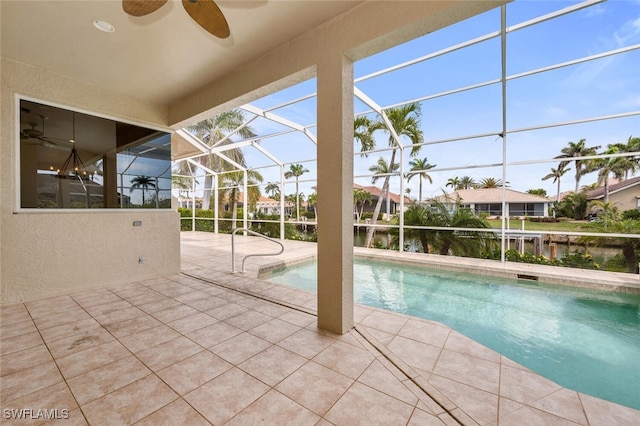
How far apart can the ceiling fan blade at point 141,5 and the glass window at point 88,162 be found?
268 cm

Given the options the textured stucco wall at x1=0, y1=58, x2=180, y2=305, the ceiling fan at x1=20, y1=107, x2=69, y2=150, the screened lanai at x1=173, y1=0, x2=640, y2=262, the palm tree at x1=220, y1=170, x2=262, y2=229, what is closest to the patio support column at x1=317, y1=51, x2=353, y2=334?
the screened lanai at x1=173, y1=0, x2=640, y2=262

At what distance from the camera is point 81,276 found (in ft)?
11.8

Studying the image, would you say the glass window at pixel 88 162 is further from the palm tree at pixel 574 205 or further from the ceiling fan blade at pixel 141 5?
the palm tree at pixel 574 205

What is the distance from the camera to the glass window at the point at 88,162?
130 inches

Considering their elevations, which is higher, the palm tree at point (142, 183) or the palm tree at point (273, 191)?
the palm tree at point (273, 191)

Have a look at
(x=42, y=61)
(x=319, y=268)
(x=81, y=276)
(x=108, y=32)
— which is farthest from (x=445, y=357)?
(x=42, y=61)

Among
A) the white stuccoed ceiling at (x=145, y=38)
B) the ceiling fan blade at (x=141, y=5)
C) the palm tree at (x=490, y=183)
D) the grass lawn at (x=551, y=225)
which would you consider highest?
the white stuccoed ceiling at (x=145, y=38)

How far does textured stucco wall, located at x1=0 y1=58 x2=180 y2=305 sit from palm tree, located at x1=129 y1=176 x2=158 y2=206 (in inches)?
16.5

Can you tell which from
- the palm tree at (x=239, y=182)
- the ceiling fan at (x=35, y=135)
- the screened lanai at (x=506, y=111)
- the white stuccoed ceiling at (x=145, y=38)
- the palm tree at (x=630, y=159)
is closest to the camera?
the white stuccoed ceiling at (x=145, y=38)

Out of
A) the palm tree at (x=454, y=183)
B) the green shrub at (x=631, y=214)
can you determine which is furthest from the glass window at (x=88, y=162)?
the green shrub at (x=631, y=214)

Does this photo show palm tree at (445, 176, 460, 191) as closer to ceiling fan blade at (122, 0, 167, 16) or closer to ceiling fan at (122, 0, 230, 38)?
ceiling fan at (122, 0, 230, 38)

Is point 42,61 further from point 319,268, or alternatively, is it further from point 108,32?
point 319,268

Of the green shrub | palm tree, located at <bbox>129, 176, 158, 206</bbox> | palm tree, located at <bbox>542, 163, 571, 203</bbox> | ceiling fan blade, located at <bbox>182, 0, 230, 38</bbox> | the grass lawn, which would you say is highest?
ceiling fan blade, located at <bbox>182, 0, 230, 38</bbox>

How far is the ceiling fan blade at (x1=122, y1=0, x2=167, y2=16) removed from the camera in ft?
6.04
